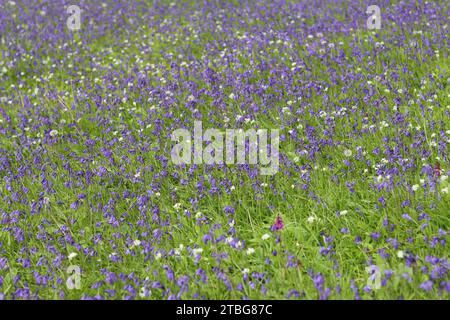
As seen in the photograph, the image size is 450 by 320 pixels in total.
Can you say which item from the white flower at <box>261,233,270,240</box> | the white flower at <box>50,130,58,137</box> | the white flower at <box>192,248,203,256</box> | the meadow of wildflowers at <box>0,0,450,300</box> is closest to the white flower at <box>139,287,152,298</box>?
the meadow of wildflowers at <box>0,0,450,300</box>

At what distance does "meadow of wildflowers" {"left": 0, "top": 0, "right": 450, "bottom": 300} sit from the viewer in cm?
409

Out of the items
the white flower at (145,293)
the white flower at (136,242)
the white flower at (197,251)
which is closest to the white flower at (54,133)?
the white flower at (136,242)

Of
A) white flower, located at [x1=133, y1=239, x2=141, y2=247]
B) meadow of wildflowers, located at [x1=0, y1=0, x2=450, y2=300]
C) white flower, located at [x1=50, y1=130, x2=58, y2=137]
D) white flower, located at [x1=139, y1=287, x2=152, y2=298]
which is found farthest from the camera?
white flower, located at [x1=50, y1=130, x2=58, y2=137]

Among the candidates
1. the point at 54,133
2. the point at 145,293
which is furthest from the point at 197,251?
the point at 54,133

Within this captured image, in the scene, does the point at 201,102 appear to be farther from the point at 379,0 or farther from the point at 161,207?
the point at 379,0

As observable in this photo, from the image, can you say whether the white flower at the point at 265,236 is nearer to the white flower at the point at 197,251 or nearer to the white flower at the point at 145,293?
the white flower at the point at 197,251

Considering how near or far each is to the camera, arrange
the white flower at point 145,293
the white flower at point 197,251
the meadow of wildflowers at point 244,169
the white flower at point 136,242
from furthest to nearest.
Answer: the white flower at point 136,242, the white flower at point 197,251, the meadow of wildflowers at point 244,169, the white flower at point 145,293

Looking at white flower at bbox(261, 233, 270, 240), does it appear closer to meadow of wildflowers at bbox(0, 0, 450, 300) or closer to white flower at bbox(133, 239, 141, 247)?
meadow of wildflowers at bbox(0, 0, 450, 300)

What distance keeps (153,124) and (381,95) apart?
263cm

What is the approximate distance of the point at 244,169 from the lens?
17.2ft

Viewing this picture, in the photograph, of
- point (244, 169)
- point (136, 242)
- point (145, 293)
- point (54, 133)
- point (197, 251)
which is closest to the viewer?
point (145, 293)

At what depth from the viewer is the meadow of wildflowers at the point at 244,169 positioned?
4.09 m

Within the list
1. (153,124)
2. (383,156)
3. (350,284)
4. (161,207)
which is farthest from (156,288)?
(153,124)

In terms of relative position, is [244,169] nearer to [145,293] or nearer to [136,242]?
[136,242]
